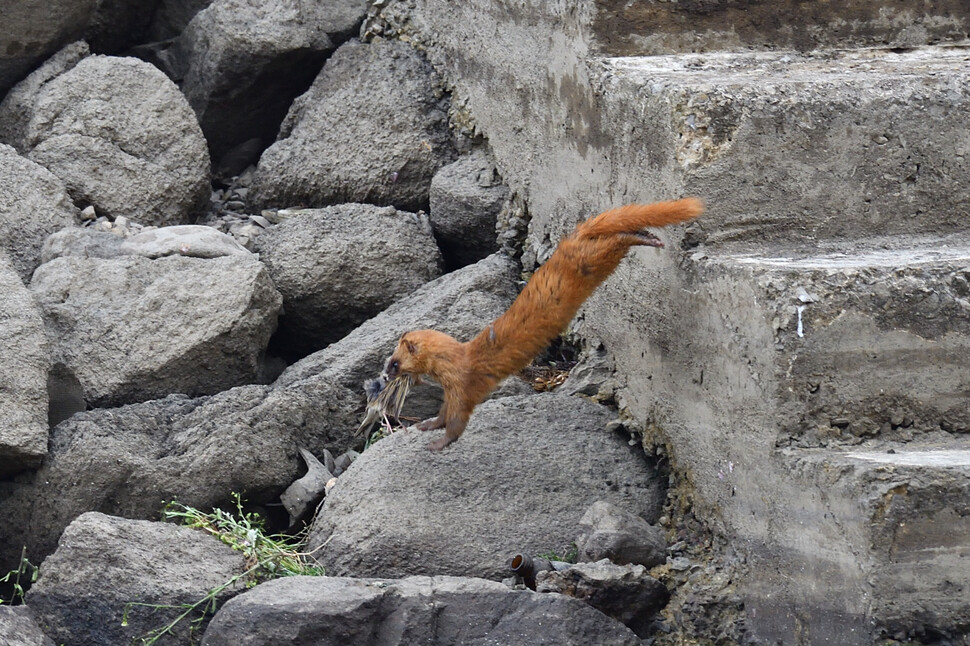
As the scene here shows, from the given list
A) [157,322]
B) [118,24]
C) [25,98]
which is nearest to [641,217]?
[157,322]

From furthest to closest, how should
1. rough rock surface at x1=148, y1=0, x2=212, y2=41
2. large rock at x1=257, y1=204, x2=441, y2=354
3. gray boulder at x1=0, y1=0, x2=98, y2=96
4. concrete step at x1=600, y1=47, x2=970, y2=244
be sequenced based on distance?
rough rock surface at x1=148, y1=0, x2=212, y2=41
gray boulder at x1=0, y1=0, x2=98, y2=96
large rock at x1=257, y1=204, x2=441, y2=354
concrete step at x1=600, y1=47, x2=970, y2=244

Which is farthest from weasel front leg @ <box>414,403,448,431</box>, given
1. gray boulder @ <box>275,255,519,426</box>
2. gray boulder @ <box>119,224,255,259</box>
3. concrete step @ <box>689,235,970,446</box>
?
gray boulder @ <box>119,224,255,259</box>

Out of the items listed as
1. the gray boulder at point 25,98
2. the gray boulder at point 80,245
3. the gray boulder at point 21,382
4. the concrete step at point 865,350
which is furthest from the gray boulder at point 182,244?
the concrete step at point 865,350

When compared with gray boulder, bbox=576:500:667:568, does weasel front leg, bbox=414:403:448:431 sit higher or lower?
higher

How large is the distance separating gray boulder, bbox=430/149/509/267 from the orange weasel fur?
1.43 m

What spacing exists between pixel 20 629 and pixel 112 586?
0.30 metres

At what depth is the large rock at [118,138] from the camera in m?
6.30

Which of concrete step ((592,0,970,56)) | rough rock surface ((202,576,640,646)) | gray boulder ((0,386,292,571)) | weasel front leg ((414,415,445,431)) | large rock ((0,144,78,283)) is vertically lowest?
gray boulder ((0,386,292,571))

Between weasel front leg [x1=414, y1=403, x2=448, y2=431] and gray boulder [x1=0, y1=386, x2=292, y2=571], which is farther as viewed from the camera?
gray boulder [x1=0, y1=386, x2=292, y2=571]

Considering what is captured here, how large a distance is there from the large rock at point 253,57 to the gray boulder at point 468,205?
1.32 meters

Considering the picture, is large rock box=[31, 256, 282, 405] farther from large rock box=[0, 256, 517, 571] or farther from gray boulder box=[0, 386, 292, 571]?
gray boulder box=[0, 386, 292, 571]

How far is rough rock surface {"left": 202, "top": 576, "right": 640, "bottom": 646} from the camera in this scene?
350 centimetres

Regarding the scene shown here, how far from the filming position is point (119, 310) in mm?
5383

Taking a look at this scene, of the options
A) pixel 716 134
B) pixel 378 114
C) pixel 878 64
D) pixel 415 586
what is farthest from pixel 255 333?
pixel 878 64
